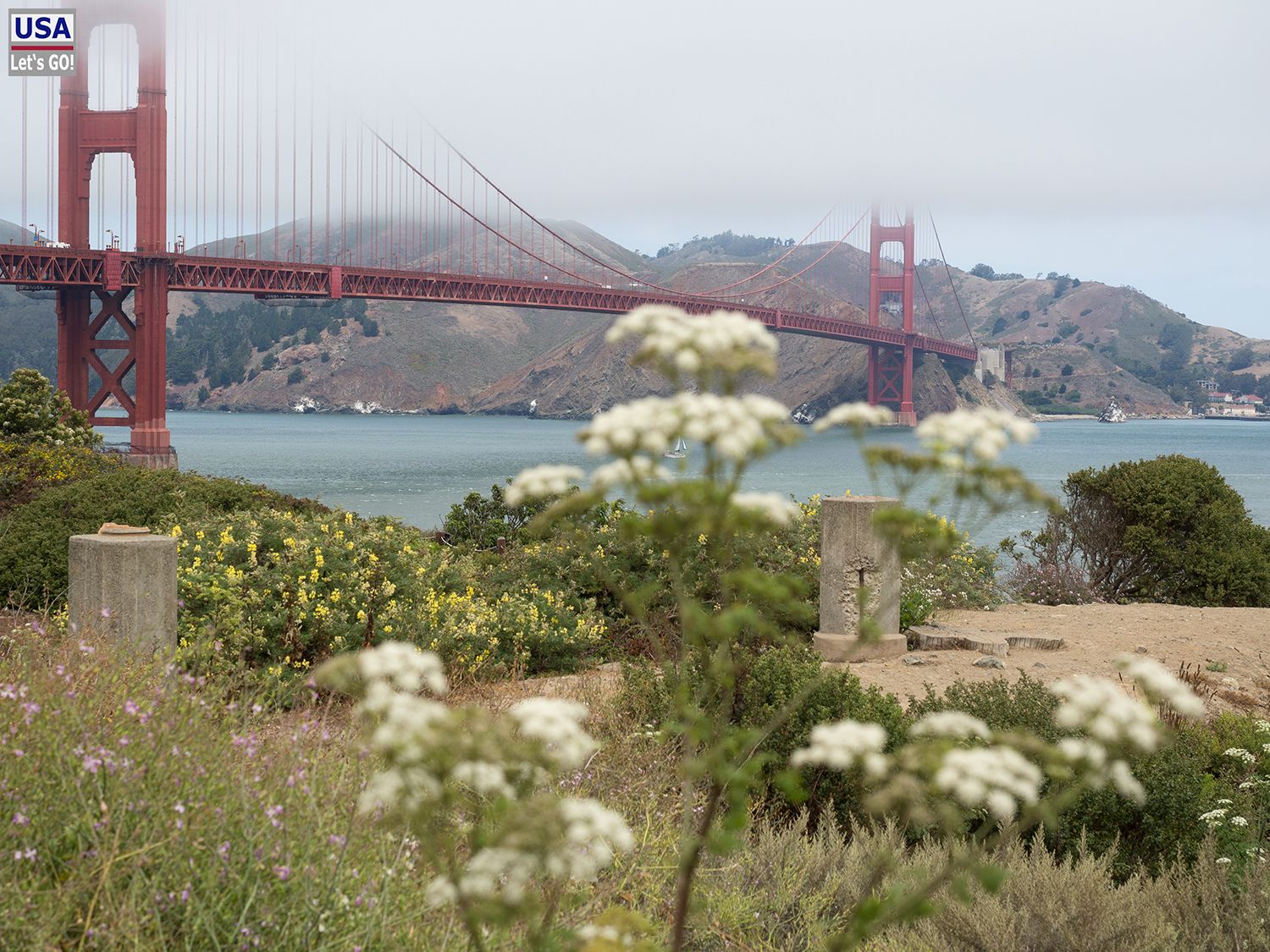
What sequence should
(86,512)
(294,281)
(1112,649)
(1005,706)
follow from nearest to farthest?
(1005,706) < (1112,649) < (86,512) < (294,281)

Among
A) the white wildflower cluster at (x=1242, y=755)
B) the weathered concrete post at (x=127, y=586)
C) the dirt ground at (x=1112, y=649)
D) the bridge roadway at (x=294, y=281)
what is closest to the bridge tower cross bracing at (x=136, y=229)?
the bridge roadway at (x=294, y=281)

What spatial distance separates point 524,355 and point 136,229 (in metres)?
92.7

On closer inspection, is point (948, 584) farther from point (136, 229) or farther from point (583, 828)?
point (136, 229)

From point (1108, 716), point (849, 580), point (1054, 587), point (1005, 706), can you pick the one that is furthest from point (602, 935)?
point (1054, 587)

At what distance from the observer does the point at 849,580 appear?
848 cm

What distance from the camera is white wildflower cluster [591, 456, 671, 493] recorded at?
1804 millimetres

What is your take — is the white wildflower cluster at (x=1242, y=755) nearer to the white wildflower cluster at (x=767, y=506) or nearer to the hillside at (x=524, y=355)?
the white wildflower cluster at (x=767, y=506)

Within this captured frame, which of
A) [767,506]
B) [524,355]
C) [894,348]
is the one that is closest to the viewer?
[767,506]

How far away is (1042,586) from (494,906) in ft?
37.5

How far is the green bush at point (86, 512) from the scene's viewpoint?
8.96 meters

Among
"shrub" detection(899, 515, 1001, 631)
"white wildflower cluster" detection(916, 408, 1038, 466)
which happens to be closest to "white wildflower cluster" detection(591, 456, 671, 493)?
"white wildflower cluster" detection(916, 408, 1038, 466)

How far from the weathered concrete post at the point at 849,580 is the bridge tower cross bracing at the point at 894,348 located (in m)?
59.2

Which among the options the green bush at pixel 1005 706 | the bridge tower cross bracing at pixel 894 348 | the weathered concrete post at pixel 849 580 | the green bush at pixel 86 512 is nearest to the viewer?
the green bush at pixel 1005 706

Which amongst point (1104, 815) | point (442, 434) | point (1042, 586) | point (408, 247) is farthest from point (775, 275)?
point (1104, 815)
